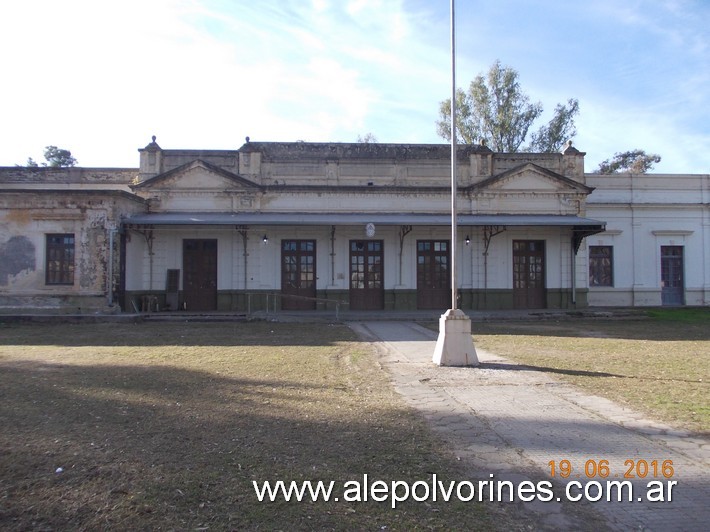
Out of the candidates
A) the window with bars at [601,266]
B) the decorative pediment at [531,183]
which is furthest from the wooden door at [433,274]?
the window with bars at [601,266]

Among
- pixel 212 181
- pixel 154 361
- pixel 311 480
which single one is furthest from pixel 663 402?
pixel 212 181

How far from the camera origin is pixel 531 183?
21703 mm

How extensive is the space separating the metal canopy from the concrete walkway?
458 inches

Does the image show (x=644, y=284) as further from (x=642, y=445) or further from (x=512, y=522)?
(x=512, y=522)

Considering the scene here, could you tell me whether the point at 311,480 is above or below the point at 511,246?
below

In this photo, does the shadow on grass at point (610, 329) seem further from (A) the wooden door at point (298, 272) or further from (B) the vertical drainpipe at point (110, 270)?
(B) the vertical drainpipe at point (110, 270)

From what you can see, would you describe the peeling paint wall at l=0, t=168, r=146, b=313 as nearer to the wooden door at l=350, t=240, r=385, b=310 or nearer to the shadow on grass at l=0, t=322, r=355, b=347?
the shadow on grass at l=0, t=322, r=355, b=347

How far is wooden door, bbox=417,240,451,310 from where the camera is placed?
21531mm

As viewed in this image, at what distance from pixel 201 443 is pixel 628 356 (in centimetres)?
869

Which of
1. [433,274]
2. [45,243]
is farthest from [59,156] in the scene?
[433,274]

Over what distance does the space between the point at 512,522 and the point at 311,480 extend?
58.4 inches

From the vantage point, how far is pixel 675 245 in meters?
24.6

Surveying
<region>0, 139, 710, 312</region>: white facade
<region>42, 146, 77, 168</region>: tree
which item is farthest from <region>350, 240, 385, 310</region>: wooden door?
<region>42, 146, 77, 168</region>: tree
